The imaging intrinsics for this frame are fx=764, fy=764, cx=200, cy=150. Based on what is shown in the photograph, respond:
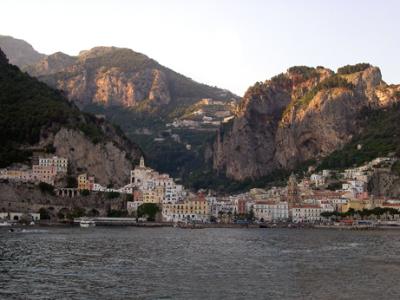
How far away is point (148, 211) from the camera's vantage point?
143 m

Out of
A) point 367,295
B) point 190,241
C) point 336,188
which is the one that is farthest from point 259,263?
point 336,188

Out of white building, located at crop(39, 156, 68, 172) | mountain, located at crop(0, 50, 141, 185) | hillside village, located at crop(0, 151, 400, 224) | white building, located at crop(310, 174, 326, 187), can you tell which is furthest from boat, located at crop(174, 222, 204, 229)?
white building, located at crop(310, 174, 326, 187)

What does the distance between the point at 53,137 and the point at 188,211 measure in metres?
29.8

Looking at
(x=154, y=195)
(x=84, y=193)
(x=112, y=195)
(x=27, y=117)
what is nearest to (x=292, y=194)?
(x=154, y=195)

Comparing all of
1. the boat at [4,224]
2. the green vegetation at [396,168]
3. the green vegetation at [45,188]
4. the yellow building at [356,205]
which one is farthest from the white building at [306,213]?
the boat at [4,224]

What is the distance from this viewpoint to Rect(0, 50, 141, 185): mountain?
14438cm

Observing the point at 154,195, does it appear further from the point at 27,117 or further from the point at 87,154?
the point at 27,117

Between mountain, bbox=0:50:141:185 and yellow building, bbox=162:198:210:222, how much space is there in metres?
13.6

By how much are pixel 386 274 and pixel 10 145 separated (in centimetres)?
10085

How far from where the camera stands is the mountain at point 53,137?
474 ft

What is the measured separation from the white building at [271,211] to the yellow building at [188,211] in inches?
539

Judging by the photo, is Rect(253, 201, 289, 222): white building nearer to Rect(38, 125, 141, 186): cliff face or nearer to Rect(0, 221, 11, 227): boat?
Rect(38, 125, 141, 186): cliff face

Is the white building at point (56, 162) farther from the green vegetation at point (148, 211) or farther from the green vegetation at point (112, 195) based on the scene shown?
the green vegetation at point (148, 211)

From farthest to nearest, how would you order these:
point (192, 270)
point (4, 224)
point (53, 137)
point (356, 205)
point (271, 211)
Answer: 1. point (271, 211)
2. point (356, 205)
3. point (53, 137)
4. point (4, 224)
5. point (192, 270)
